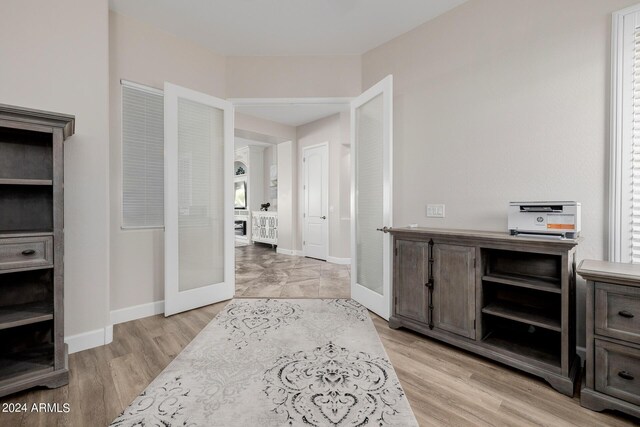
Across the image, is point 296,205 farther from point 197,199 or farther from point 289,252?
point 197,199

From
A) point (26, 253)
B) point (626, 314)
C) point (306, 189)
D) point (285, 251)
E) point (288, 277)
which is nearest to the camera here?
point (626, 314)

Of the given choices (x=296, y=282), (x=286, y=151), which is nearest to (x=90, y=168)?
(x=296, y=282)

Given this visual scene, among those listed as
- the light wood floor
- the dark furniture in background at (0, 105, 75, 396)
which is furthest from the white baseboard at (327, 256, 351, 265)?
the dark furniture in background at (0, 105, 75, 396)

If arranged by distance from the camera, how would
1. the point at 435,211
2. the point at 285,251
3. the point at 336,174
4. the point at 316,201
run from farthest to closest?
the point at 285,251, the point at 316,201, the point at 336,174, the point at 435,211

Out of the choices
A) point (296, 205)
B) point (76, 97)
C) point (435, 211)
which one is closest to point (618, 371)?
point (435, 211)

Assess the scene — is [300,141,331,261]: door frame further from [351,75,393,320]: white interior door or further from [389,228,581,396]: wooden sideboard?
[389,228,581,396]: wooden sideboard

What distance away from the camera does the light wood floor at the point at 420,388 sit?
1.51 meters

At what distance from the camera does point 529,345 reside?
2037 millimetres

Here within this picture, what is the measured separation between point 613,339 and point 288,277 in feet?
12.0

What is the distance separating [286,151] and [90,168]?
486 cm

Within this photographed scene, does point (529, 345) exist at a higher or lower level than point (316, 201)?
lower

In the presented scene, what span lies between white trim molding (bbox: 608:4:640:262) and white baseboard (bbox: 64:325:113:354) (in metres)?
3.79

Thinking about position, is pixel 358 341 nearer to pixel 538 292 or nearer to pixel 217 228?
pixel 538 292

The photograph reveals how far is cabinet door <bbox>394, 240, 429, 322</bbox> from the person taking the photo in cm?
242
